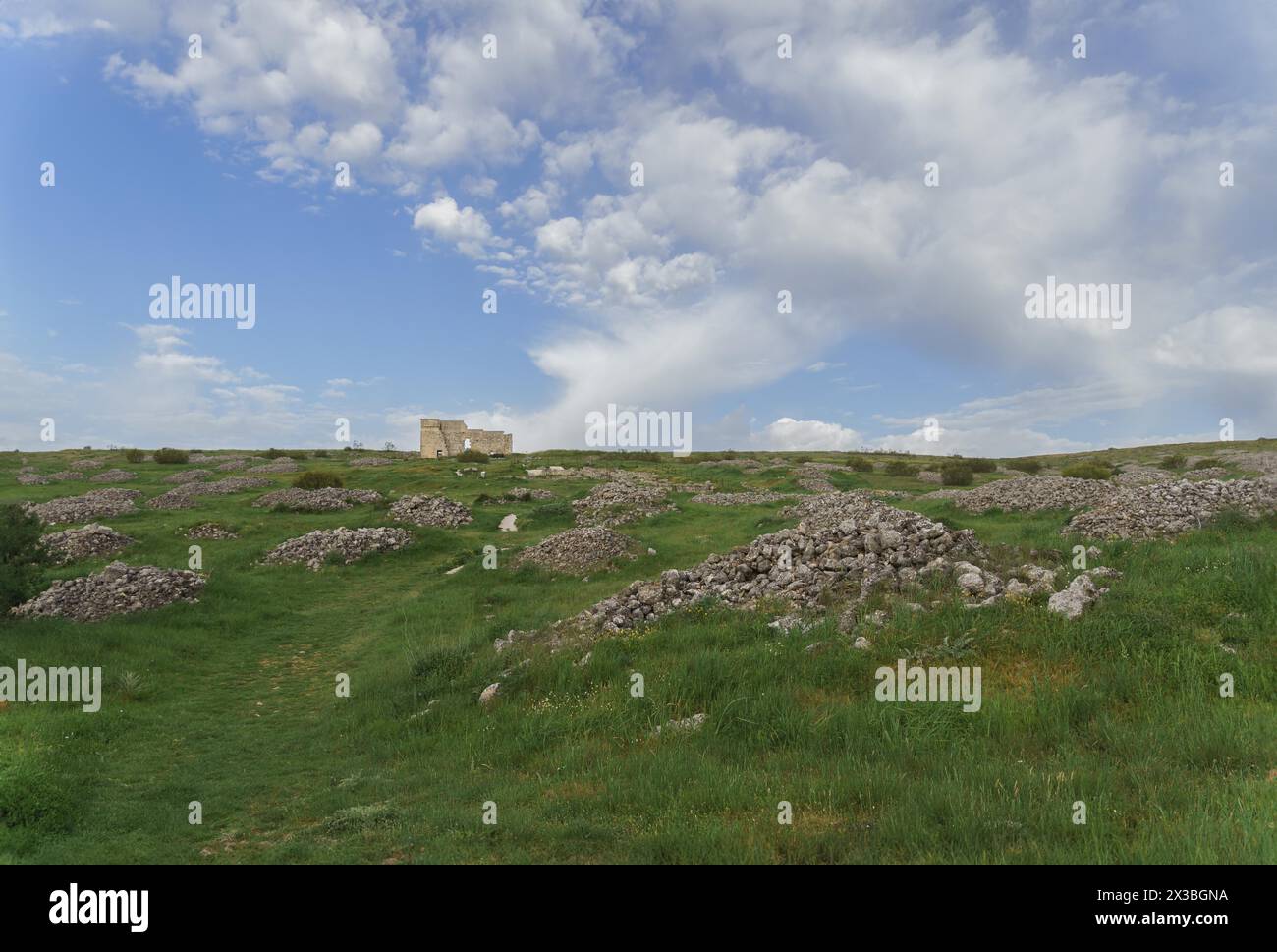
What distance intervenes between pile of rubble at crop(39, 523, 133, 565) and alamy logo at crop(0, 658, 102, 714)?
39.0 ft

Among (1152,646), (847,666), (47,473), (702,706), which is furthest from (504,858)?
(47,473)

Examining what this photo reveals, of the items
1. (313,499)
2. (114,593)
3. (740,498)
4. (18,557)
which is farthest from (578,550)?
(313,499)

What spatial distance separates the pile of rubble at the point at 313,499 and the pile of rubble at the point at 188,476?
463 inches

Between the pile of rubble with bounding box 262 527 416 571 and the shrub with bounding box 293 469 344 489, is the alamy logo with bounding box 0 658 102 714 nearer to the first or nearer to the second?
the pile of rubble with bounding box 262 527 416 571

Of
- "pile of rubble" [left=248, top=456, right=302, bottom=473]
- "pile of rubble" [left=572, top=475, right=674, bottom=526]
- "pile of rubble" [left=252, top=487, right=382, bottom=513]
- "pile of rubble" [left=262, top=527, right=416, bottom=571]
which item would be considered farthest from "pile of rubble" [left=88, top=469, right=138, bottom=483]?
"pile of rubble" [left=572, top=475, right=674, bottom=526]

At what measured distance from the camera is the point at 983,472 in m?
51.2

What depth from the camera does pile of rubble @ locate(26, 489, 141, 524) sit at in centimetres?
3094

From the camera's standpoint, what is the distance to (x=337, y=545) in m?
25.2

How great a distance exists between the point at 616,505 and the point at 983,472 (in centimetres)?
3371

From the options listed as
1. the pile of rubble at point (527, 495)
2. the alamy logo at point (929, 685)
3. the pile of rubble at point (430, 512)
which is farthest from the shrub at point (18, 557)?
the pile of rubble at point (527, 495)

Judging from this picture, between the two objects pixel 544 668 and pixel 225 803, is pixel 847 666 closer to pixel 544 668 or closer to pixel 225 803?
pixel 544 668

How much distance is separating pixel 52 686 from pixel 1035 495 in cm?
2974
